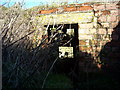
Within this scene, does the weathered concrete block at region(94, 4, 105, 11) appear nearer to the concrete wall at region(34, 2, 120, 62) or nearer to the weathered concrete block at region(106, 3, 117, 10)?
the concrete wall at region(34, 2, 120, 62)

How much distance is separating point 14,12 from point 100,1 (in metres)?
2.28

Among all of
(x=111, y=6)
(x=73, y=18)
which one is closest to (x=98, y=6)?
(x=111, y=6)

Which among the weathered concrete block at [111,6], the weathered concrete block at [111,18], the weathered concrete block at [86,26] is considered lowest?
the weathered concrete block at [86,26]

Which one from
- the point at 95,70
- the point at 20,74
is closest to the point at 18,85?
the point at 20,74

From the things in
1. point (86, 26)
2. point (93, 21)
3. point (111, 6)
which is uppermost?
point (111, 6)

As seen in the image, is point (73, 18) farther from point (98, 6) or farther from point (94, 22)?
point (98, 6)

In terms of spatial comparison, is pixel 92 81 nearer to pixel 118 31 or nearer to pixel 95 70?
pixel 95 70

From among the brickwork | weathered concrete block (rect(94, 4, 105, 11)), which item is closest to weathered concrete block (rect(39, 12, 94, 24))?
the brickwork

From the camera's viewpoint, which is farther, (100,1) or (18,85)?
(100,1)

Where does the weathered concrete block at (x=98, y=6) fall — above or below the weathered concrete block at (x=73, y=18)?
above

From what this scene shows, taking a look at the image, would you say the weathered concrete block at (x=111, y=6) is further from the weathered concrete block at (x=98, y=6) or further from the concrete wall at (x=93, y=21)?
the weathered concrete block at (x=98, y=6)

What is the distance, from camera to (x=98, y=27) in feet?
13.1

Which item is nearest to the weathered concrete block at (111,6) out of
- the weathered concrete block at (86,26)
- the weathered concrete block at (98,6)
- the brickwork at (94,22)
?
the brickwork at (94,22)

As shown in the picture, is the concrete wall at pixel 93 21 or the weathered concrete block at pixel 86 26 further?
the weathered concrete block at pixel 86 26
